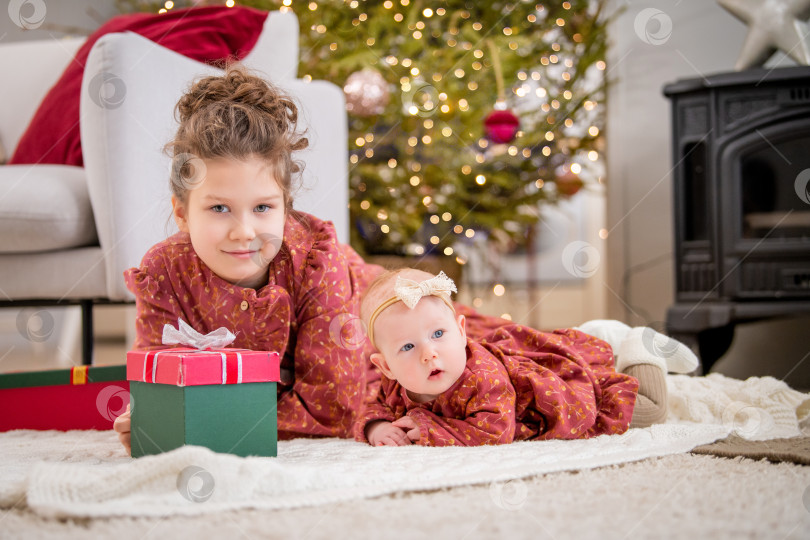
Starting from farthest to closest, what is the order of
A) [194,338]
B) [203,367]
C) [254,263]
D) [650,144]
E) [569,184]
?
[569,184] < [650,144] < [254,263] < [194,338] < [203,367]

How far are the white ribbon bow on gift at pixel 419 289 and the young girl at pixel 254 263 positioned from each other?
0.73ft

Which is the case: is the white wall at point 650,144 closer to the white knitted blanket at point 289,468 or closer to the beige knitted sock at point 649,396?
the beige knitted sock at point 649,396

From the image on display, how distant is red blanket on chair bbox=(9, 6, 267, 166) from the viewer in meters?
1.86

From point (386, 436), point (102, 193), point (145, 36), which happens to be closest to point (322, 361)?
point (386, 436)

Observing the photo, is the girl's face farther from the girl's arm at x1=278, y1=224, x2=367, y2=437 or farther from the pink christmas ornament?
the pink christmas ornament

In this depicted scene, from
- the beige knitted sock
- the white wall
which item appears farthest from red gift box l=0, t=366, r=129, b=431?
the white wall

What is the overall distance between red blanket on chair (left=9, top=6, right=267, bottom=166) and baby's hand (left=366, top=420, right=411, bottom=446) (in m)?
1.09

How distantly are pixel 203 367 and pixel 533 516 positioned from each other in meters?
0.46

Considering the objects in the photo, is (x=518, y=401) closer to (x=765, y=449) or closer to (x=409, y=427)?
(x=409, y=427)

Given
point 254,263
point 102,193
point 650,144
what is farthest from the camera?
point 650,144

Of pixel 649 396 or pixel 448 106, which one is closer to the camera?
pixel 649 396

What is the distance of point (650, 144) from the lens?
120 inches

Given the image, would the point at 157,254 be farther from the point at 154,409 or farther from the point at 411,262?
the point at 411,262

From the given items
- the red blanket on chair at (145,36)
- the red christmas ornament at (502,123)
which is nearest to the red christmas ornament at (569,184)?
the red christmas ornament at (502,123)
